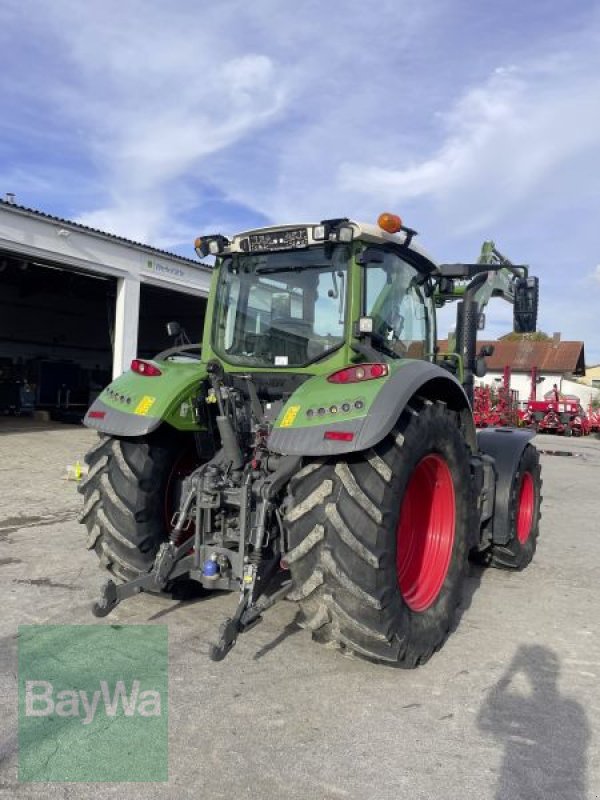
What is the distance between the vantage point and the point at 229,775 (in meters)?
2.38

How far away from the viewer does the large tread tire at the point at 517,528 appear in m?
5.10

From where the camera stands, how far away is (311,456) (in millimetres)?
3174

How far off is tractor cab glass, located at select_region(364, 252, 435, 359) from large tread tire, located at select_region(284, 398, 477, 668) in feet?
3.17

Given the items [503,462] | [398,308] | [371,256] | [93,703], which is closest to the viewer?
[93,703]

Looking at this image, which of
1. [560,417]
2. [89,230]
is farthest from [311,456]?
[560,417]

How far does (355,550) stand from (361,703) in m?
0.70

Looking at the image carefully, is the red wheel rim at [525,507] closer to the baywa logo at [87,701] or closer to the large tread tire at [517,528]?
the large tread tire at [517,528]

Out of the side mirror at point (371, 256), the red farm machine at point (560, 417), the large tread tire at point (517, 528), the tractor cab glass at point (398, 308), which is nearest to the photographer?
the side mirror at point (371, 256)

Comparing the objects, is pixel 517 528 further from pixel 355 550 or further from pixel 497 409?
pixel 497 409

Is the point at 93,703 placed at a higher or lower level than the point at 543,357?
lower

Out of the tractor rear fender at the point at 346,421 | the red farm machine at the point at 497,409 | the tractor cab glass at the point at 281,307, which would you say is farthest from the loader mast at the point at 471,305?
the red farm machine at the point at 497,409

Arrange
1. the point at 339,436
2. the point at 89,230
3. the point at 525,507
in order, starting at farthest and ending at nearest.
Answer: the point at 89,230 → the point at 525,507 → the point at 339,436

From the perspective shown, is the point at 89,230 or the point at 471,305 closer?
the point at 471,305

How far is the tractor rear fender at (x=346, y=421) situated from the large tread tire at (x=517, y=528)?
85.5 inches
